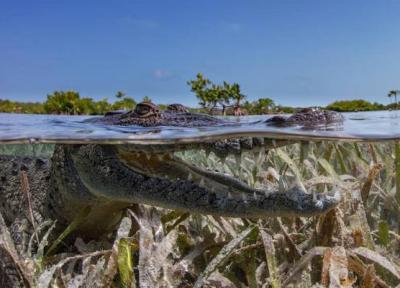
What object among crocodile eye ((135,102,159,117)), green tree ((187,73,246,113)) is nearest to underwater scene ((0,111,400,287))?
crocodile eye ((135,102,159,117))

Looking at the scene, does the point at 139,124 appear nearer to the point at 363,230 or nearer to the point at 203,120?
the point at 203,120

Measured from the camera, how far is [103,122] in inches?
184

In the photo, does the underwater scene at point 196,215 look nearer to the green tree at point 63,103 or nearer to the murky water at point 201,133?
the murky water at point 201,133

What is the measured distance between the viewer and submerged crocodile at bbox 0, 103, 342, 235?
250cm

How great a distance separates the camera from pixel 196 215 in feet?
11.3

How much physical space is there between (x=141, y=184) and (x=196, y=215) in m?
0.62

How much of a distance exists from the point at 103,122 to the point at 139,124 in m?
0.62

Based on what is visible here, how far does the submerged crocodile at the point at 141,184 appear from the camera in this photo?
250cm

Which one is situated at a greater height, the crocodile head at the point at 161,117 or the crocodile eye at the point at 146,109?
the crocodile eye at the point at 146,109

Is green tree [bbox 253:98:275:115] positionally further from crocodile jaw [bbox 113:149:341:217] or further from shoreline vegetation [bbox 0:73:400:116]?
crocodile jaw [bbox 113:149:341:217]

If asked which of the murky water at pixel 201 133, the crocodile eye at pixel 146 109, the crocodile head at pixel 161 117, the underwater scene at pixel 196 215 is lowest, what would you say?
the underwater scene at pixel 196 215

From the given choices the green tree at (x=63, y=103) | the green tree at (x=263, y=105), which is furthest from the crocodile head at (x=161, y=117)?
→ the green tree at (x=63, y=103)

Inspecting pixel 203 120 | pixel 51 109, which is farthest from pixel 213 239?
pixel 51 109

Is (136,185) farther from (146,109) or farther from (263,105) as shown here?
(263,105)
